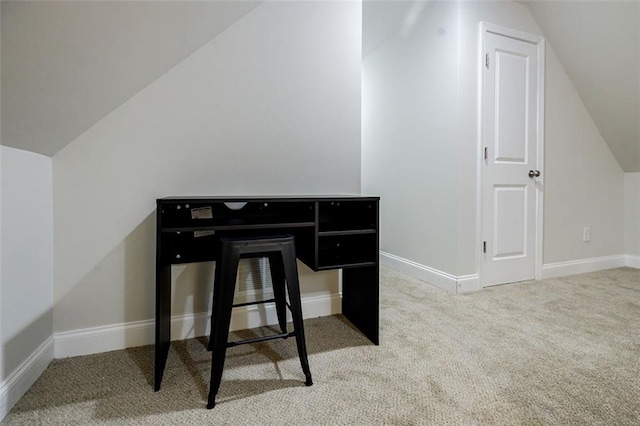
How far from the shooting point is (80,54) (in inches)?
44.8

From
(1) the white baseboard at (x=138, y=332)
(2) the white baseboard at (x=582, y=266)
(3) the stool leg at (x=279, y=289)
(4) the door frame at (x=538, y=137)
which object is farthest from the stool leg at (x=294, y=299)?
(2) the white baseboard at (x=582, y=266)

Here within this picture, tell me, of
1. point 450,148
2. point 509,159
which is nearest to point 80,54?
point 450,148

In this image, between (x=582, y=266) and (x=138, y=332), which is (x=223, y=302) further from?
(x=582, y=266)

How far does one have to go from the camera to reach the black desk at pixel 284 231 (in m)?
1.34

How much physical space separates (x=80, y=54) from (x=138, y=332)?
1.27 metres

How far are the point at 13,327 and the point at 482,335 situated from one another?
2.08 metres

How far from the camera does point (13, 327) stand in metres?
1.15

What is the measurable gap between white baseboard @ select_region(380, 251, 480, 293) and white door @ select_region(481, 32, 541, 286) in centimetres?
17

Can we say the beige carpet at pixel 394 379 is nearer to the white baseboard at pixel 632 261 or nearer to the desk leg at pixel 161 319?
the desk leg at pixel 161 319

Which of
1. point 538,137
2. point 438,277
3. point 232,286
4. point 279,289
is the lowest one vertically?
point 438,277

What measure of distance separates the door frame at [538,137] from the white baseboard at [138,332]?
1538 mm

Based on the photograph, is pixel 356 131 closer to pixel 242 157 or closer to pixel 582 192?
pixel 242 157

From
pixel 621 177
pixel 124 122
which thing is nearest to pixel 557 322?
pixel 621 177

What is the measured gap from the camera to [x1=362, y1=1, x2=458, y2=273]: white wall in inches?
96.0
